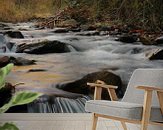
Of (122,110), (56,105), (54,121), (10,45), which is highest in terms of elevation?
(10,45)

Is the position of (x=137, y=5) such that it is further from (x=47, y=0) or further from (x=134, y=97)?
(x=134, y=97)

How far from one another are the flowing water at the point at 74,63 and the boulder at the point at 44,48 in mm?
55

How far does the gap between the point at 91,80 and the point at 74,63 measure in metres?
0.31

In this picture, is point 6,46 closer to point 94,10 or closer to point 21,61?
point 21,61

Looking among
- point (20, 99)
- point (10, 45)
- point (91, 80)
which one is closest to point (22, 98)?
point (20, 99)

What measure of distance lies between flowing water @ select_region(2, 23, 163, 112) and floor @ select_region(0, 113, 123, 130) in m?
0.09

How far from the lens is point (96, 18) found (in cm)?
429

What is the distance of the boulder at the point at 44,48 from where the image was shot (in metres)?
4.19

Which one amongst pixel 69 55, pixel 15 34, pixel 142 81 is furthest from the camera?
pixel 15 34

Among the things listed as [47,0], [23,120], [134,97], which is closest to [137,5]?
[47,0]

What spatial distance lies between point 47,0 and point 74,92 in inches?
50.0

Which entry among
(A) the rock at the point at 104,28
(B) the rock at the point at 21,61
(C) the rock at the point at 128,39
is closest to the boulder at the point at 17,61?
(B) the rock at the point at 21,61

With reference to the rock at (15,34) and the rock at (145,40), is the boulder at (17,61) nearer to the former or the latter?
the rock at (15,34)

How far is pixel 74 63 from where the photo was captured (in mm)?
4141
